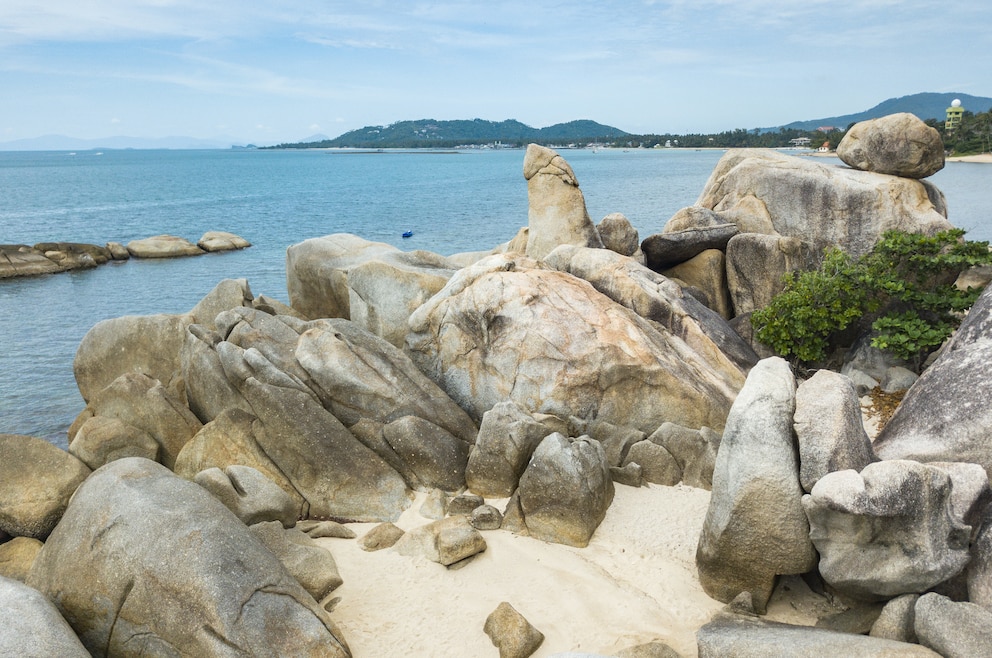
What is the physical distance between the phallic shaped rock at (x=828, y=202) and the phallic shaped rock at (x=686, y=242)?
5.67 feet

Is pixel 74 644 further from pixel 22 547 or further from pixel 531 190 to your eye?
pixel 531 190

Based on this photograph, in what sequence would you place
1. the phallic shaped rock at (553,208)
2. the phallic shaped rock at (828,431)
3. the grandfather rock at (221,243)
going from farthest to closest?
1. the grandfather rock at (221,243)
2. the phallic shaped rock at (553,208)
3. the phallic shaped rock at (828,431)

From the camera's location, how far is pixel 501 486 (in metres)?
13.8

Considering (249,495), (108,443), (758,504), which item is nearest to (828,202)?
(758,504)

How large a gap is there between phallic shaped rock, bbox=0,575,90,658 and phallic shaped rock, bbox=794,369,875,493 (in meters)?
9.30

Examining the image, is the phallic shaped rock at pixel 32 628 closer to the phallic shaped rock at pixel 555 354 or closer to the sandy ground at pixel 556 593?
the sandy ground at pixel 556 593

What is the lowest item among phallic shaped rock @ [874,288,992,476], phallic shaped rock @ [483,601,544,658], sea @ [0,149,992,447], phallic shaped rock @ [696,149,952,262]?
sea @ [0,149,992,447]

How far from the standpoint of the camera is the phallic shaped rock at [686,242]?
22.1 m

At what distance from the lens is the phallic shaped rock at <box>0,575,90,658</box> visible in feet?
26.1

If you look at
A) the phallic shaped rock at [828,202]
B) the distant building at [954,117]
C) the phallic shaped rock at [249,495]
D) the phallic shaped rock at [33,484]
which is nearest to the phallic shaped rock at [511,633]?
the phallic shaped rock at [249,495]

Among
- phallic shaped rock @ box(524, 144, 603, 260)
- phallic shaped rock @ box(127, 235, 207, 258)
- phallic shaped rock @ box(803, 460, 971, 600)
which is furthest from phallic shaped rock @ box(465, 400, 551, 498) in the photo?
phallic shaped rock @ box(127, 235, 207, 258)

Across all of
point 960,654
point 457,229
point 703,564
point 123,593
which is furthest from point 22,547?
point 457,229

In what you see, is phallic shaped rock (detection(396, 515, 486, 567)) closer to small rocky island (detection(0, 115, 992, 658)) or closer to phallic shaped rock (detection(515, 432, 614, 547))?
small rocky island (detection(0, 115, 992, 658))

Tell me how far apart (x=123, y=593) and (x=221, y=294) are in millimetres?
12562
